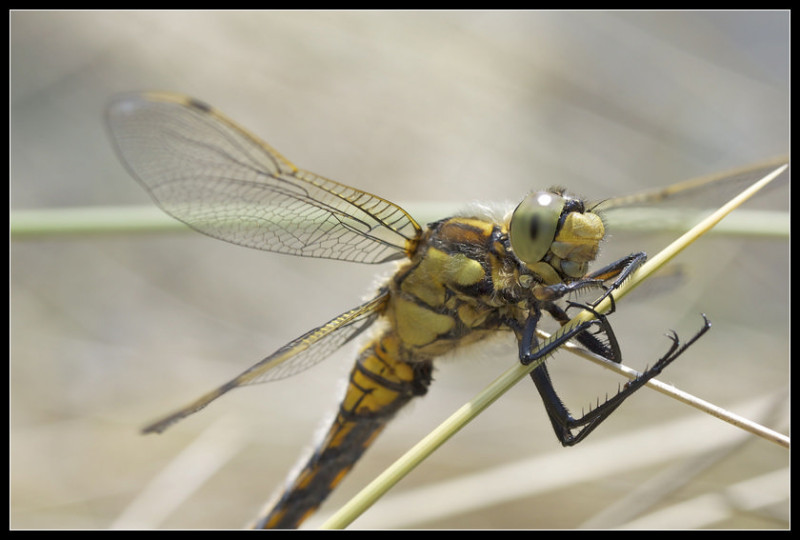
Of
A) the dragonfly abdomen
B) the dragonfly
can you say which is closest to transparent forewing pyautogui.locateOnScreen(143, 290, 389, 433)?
the dragonfly

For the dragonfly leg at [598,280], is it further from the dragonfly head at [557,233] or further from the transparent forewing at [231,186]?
the transparent forewing at [231,186]

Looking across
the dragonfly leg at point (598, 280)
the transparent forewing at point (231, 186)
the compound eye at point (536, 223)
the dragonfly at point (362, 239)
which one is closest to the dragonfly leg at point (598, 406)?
the dragonfly at point (362, 239)

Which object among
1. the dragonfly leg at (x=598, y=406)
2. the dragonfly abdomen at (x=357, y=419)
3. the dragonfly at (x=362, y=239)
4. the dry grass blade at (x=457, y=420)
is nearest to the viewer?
the dry grass blade at (x=457, y=420)

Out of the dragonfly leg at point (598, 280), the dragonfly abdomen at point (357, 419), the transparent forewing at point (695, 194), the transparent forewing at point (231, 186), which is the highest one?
the transparent forewing at point (695, 194)

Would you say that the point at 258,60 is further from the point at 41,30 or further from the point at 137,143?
the point at 137,143

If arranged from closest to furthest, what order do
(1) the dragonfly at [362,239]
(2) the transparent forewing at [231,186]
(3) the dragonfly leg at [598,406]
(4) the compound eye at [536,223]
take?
1. (3) the dragonfly leg at [598,406]
2. (4) the compound eye at [536,223]
3. (1) the dragonfly at [362,239]
4. (2) the transparent forewing at [231,186]

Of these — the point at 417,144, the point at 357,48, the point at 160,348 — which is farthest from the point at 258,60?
the point at 160,348

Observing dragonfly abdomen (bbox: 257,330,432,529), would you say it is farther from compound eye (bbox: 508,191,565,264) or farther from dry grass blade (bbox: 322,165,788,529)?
dry grass blade (bbox: 322,165,788,529)
